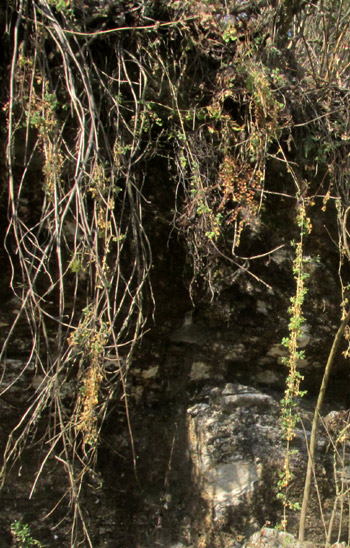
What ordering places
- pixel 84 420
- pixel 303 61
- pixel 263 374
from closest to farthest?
pixel 84 420 → pixel 263 374 → pixel 303 61

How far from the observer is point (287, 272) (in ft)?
6.97

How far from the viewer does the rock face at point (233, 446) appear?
191 centimetres

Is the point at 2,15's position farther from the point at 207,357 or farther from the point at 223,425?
the point at 223,425

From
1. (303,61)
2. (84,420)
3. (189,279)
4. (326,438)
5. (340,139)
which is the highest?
(303,61)

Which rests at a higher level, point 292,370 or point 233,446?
point 292,370

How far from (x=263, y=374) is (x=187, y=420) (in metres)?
0.36

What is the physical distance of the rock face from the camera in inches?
75.2

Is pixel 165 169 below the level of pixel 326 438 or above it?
above

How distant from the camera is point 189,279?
2.05 metres

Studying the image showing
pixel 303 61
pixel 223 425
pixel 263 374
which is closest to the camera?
pixel 223 425

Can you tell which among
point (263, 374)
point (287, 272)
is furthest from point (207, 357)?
point (287, 272)

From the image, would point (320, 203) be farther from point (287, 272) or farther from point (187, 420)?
point (187, 420)

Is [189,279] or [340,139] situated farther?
[340,139]

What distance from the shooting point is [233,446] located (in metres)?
1.97
